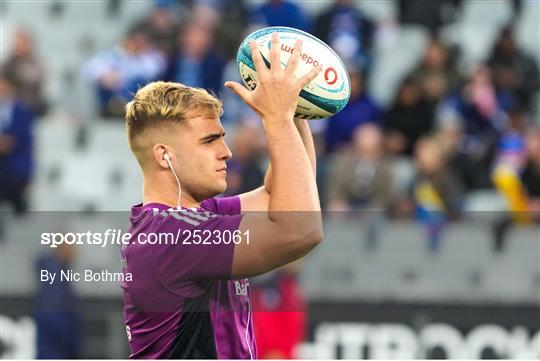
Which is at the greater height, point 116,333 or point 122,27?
point 122,27

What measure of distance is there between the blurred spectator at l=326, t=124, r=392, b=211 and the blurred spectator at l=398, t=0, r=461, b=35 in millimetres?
3406

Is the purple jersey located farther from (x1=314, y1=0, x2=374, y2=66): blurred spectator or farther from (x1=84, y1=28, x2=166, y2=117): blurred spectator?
(x1=314, y1=0, x2=374, y2=66): blurred spectator

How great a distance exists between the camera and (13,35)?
13.9 metres

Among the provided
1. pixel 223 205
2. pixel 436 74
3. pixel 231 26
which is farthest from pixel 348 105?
pixel 223 205

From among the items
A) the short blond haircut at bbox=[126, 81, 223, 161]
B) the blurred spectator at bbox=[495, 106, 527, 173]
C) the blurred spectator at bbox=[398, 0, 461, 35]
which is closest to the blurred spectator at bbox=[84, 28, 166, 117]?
the blurred spectator at bbox=[398, 0, 461, 35]

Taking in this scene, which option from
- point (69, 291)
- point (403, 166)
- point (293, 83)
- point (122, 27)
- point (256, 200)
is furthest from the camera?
point (122, 27)

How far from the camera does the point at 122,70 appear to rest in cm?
1355

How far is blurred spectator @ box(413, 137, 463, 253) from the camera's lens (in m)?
11.7

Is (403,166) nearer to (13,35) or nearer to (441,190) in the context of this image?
(441,190)

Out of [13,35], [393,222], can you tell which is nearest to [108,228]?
[393,222]

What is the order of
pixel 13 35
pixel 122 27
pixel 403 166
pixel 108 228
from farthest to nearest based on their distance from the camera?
pixel 122 27
pixel 13 35
pixel 403 166
pixel 108 228

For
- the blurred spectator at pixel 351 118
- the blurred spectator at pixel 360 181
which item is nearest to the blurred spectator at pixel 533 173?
the blurred spectator at pixel 360 181

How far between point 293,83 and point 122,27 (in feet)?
36.6

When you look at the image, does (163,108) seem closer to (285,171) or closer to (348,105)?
(285,171)
